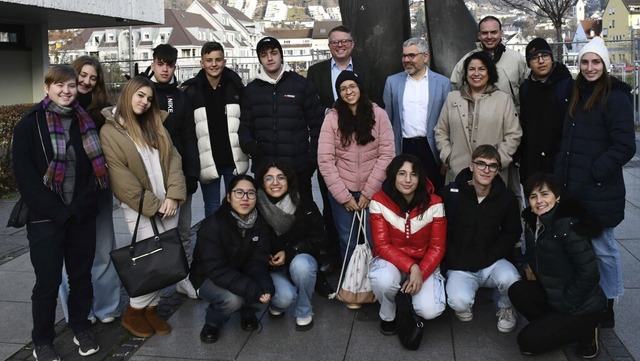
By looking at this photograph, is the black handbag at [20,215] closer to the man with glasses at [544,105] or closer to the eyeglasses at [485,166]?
the eyeglasses at [485,166]

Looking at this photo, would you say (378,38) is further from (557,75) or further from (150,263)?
(150,263)

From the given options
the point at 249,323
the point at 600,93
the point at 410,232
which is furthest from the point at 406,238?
the point at 600,93

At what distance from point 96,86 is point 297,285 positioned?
5.72 feet

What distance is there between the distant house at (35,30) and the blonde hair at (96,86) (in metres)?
8.91

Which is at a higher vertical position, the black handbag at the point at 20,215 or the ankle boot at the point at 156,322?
the black handbag at the point at 20,215

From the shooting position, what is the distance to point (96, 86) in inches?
155

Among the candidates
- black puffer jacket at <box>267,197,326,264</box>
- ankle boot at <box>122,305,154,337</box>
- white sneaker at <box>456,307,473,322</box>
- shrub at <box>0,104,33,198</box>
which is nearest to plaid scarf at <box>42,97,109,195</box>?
ankle boot at <box>122,305,154,337</box>

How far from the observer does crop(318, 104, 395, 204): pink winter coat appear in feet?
14.4

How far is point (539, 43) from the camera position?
4359 millimetres

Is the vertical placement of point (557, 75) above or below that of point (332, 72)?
below

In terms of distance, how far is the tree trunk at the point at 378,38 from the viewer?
18.0 ft

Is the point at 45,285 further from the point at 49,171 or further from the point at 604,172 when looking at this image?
the point at 604,172

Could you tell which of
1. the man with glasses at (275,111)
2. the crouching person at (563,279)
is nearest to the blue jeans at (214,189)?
the man with glasses at (275,111)

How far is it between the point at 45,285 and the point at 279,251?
137 centimetres
